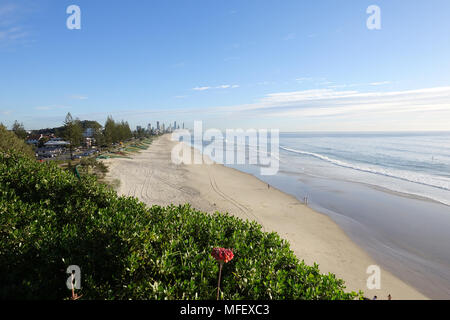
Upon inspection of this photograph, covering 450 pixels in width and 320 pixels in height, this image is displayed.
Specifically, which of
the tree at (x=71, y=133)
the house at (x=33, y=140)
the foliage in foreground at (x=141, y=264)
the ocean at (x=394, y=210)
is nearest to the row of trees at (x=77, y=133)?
the tree at (x=71, y=133)

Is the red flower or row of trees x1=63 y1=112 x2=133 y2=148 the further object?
row of trees x1=63 y1=112 x2=133 y2=148

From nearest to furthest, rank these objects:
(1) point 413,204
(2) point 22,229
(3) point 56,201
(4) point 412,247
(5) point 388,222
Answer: (2) point 22,229 → (3) point 56,201 → (4) point 412,247 → (5) point 388,222 → (1) point 413,204

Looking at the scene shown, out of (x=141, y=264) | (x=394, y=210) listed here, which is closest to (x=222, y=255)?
(x=141, y=264)

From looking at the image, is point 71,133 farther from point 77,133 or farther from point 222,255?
point 222,255

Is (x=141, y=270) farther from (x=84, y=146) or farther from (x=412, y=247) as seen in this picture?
(x=84, y=146)

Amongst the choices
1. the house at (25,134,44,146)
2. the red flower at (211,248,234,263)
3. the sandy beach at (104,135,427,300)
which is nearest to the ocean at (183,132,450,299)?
the sandy beach at (104,135,427,300)

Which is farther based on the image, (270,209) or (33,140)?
(33,140)

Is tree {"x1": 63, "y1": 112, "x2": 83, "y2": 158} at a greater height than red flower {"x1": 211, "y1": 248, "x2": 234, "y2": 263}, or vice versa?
tree {"x1": 63, "y1": 112, "x2": 83, "y2": 158}

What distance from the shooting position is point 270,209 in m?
19.5

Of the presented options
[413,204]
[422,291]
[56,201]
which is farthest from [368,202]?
[56,201]

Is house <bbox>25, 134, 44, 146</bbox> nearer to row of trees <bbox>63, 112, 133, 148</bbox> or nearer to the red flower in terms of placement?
row of trees <bbox>63, 112, 133, 148</bbox>

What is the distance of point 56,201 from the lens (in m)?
7.02

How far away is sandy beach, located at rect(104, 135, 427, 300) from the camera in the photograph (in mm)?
11133
